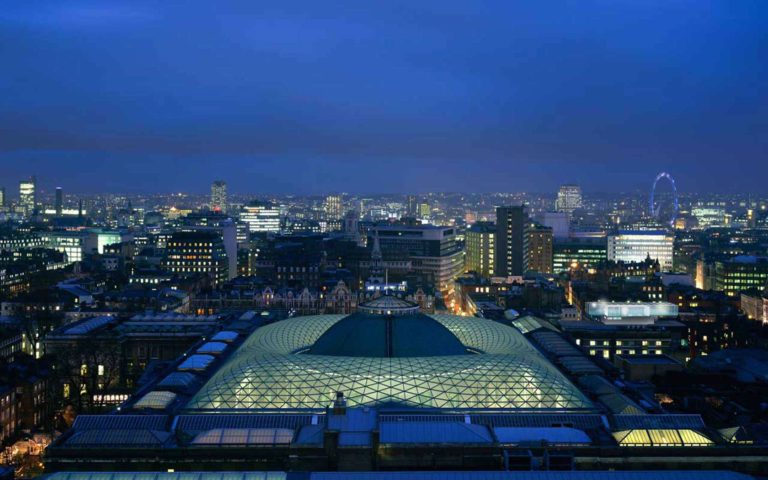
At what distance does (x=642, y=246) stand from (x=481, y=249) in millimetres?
41644

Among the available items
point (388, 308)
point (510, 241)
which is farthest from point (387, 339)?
point (510, 241)

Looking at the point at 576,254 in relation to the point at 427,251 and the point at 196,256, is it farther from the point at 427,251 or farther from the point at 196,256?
the point at 196,256

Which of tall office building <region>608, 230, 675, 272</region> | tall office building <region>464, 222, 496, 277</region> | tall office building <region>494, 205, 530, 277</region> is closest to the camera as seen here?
tall office building <region>494, 205, 530, 277</region>

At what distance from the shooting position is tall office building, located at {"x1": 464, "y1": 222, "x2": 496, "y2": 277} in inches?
6590

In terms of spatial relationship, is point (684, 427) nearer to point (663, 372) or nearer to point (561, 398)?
point (561, 398)

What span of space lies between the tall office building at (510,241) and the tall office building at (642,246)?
36829 millimetres

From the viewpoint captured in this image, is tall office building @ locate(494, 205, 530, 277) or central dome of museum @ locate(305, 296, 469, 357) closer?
central dome of museum @ locate(305, 296, 469, 357)

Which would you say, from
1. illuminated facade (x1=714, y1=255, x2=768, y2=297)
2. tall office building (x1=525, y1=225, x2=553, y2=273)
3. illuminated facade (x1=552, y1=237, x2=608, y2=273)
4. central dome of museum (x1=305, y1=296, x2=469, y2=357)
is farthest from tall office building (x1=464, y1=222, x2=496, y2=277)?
central dome of museum (x1=305, y1=296, x2=469, y2=357)

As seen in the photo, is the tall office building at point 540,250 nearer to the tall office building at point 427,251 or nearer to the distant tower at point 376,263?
the tall office building at point 427,251

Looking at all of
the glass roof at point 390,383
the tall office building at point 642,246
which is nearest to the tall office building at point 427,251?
the tall office building at point 642,246

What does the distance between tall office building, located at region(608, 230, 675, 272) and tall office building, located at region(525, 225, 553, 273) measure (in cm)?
1989

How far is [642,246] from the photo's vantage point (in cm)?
18975

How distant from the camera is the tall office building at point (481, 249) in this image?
167375 millimetres

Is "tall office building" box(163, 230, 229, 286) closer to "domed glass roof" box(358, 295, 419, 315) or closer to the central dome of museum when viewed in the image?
"domed glass roof" box(358, 295, 419, 315)
